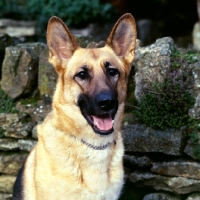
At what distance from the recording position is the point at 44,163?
3.82 meters

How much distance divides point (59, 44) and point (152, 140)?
5.09 ft

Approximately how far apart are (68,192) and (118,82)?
3.61 feet

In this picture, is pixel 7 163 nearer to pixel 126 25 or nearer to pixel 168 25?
pixel 126 25

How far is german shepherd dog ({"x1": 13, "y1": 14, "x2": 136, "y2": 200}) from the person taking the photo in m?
3.70

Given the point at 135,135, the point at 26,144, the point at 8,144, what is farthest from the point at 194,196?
the point at 8,144

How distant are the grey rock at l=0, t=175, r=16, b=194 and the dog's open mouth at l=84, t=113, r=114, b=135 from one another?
2085 mm

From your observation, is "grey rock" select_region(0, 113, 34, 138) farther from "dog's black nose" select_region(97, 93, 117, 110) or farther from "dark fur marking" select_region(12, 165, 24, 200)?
"dog's black nose" select_region(97, 93, 117, 110)

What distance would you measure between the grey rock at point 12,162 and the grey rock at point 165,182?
1.44 m

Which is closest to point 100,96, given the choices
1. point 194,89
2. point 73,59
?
point 73,59

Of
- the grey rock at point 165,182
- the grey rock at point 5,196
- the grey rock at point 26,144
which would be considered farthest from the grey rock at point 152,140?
the grey rock at point 5,196

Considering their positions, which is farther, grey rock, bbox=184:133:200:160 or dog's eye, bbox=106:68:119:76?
grey rock, bbox=184:133:200:160

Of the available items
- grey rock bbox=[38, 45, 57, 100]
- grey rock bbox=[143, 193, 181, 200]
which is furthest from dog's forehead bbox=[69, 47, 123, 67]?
grey rock bbox=[143, 193, 181, 200]

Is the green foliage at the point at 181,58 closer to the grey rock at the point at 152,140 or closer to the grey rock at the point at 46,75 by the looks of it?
the grey rock at the point at 152,140

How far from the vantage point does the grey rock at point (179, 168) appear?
4.51m
